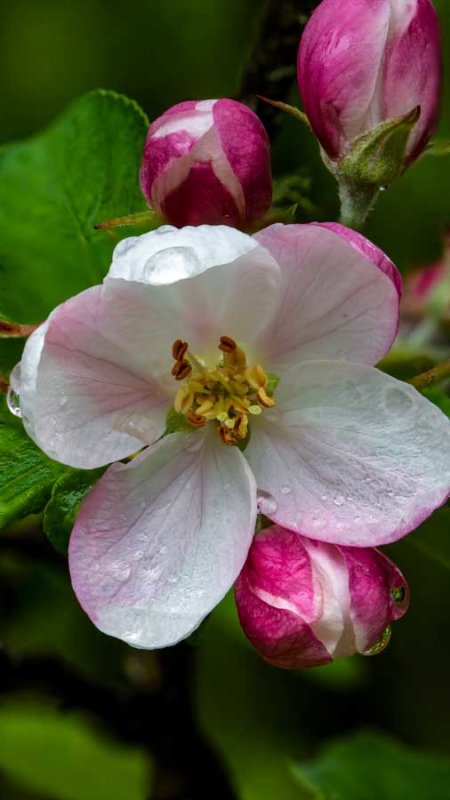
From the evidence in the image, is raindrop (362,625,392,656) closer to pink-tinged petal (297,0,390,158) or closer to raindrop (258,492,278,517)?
raindrop (258,492,278,517)

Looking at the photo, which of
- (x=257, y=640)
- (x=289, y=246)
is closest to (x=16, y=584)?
(x=257, y=640)

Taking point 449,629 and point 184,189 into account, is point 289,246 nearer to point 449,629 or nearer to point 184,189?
point 184,189

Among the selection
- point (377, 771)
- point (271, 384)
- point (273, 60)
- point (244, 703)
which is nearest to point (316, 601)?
point (271, 384)

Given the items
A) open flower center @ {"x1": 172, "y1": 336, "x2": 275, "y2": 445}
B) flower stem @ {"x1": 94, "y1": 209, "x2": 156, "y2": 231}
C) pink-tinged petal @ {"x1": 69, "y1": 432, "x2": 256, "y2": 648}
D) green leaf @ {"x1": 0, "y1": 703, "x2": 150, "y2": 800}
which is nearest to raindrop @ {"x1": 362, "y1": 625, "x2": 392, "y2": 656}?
pink-tinged petal @ {"x1": 69, "y1": 432, "x2": 256, "y2": 648}

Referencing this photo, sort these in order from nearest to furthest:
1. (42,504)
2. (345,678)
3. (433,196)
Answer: (42,504)
(345,678)
(433,196)

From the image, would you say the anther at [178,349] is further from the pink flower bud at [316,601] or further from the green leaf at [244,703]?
the green leaf at [244,703]

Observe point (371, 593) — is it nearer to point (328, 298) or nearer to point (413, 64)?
Result: point (328, 298)
